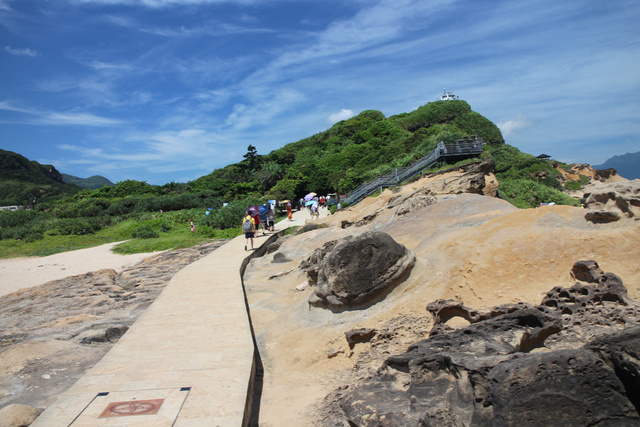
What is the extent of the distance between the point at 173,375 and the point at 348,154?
142ft

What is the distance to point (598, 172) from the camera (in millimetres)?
37469

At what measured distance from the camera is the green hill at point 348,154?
118ft

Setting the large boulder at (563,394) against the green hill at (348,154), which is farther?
the green hill at (348,154)

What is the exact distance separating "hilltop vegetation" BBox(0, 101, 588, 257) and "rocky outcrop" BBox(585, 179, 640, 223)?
508 inches

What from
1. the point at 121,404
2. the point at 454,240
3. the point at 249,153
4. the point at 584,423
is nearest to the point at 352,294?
the point at 454,240

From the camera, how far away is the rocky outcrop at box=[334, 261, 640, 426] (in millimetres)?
2662

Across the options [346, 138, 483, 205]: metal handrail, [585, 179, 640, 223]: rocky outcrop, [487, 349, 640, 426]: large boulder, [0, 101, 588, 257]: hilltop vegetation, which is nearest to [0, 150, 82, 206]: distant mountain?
[0, 101, 588, 257]: hilltop vegetation

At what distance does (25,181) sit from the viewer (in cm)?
8781

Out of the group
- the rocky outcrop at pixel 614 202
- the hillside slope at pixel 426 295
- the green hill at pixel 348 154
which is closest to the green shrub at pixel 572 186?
the green hill at pixel 348 154

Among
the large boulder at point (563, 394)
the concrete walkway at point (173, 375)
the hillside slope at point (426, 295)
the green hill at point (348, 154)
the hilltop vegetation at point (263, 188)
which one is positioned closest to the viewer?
the large boulder at point (563, 394)

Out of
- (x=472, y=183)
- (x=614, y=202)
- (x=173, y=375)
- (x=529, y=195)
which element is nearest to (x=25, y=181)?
(x=529, y=195)

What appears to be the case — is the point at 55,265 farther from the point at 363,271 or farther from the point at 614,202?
the point at 614,202

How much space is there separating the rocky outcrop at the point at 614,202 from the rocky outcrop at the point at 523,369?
1.40 metres

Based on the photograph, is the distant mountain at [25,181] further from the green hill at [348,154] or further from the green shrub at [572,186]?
the green shrub at [572,186]
